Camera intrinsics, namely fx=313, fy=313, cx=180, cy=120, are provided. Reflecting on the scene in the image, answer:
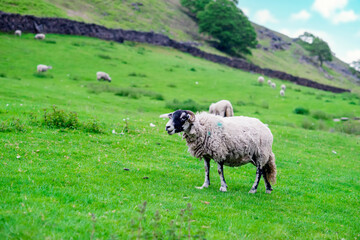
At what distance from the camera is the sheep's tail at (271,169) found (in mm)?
9281

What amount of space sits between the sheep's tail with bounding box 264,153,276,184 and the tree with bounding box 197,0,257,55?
210 ft

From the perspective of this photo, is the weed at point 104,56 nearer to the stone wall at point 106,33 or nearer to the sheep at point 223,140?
the stone wall at point 106,33

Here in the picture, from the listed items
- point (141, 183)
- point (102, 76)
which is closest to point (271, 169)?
point (141, 183)

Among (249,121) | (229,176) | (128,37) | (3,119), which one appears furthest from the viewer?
(128,37)

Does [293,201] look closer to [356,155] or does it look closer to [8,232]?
[8,232]

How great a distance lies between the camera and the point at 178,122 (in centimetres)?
852

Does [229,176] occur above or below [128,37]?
below

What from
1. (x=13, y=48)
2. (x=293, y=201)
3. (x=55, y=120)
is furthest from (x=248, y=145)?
(x=13, y=48)

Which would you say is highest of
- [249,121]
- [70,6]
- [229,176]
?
[70,6]

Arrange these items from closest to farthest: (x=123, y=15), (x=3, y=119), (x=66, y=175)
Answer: (x=66, y=175)
(x=3, y=119)
(x=123, y=15)

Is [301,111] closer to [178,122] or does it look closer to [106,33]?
[178,122]

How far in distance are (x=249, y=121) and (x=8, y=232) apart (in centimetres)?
694

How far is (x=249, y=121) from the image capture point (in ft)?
31.3

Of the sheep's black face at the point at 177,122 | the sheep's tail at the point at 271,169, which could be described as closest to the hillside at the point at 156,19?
the sheep's black face at the point at 177,122
